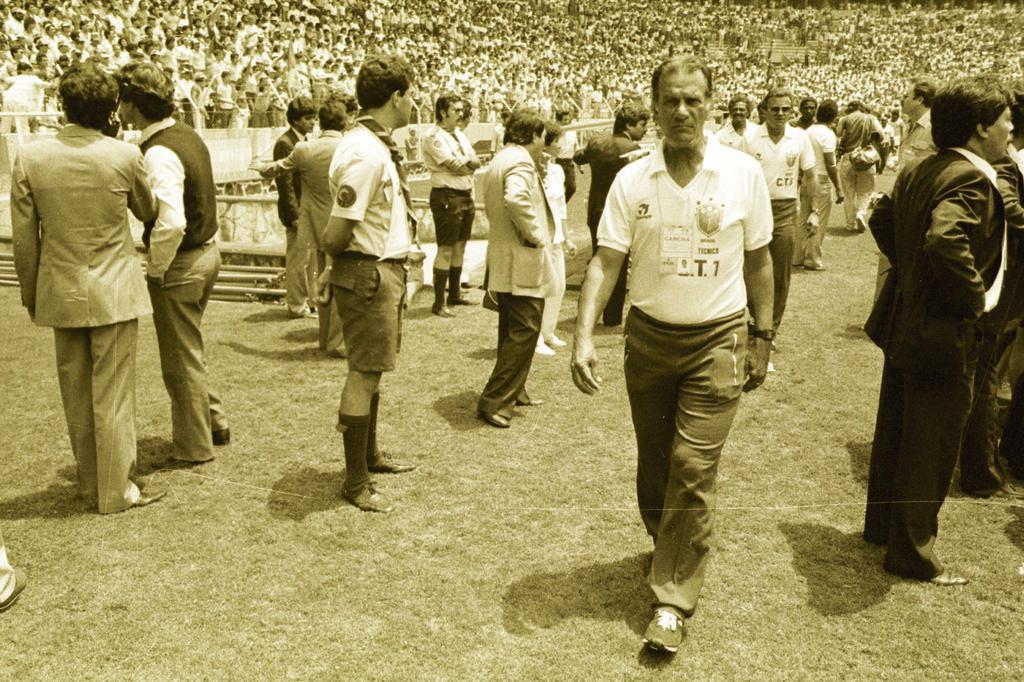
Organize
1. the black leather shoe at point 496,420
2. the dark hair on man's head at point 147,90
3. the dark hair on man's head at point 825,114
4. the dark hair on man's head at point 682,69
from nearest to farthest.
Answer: the dark hair on man's head at point 682,69 → the dark hair on man's head at point 147,90 → the black leather shoe at point 496,420 → the dark hair on man's head at point 825,114

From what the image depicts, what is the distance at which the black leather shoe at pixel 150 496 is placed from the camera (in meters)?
4.79

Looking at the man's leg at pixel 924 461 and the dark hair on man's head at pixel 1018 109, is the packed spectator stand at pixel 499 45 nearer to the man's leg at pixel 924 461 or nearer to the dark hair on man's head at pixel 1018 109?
the dark hair on man's head at pixel 1018 109

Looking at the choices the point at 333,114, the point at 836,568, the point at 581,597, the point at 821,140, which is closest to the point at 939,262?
the point at 836,568

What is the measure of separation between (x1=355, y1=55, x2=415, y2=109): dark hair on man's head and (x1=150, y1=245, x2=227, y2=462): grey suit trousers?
1.27 m

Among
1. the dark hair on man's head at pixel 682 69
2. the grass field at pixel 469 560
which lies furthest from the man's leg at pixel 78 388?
the dark hair on man's head at pixel 682 69

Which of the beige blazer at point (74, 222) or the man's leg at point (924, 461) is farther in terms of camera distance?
the beige blazer at point (74, 222)

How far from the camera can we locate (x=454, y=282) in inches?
366

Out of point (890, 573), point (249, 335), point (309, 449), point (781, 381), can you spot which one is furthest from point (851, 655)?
point (249, 335)

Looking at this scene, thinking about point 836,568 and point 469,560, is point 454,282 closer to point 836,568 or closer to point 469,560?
point 469,560

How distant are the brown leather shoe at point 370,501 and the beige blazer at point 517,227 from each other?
6.08 feet

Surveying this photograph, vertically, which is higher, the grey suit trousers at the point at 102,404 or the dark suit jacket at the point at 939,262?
the dark suit jacket at the point at 939,262

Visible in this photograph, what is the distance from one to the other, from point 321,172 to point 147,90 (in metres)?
2.90

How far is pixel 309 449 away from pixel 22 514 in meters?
1.53

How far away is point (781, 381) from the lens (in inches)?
277
